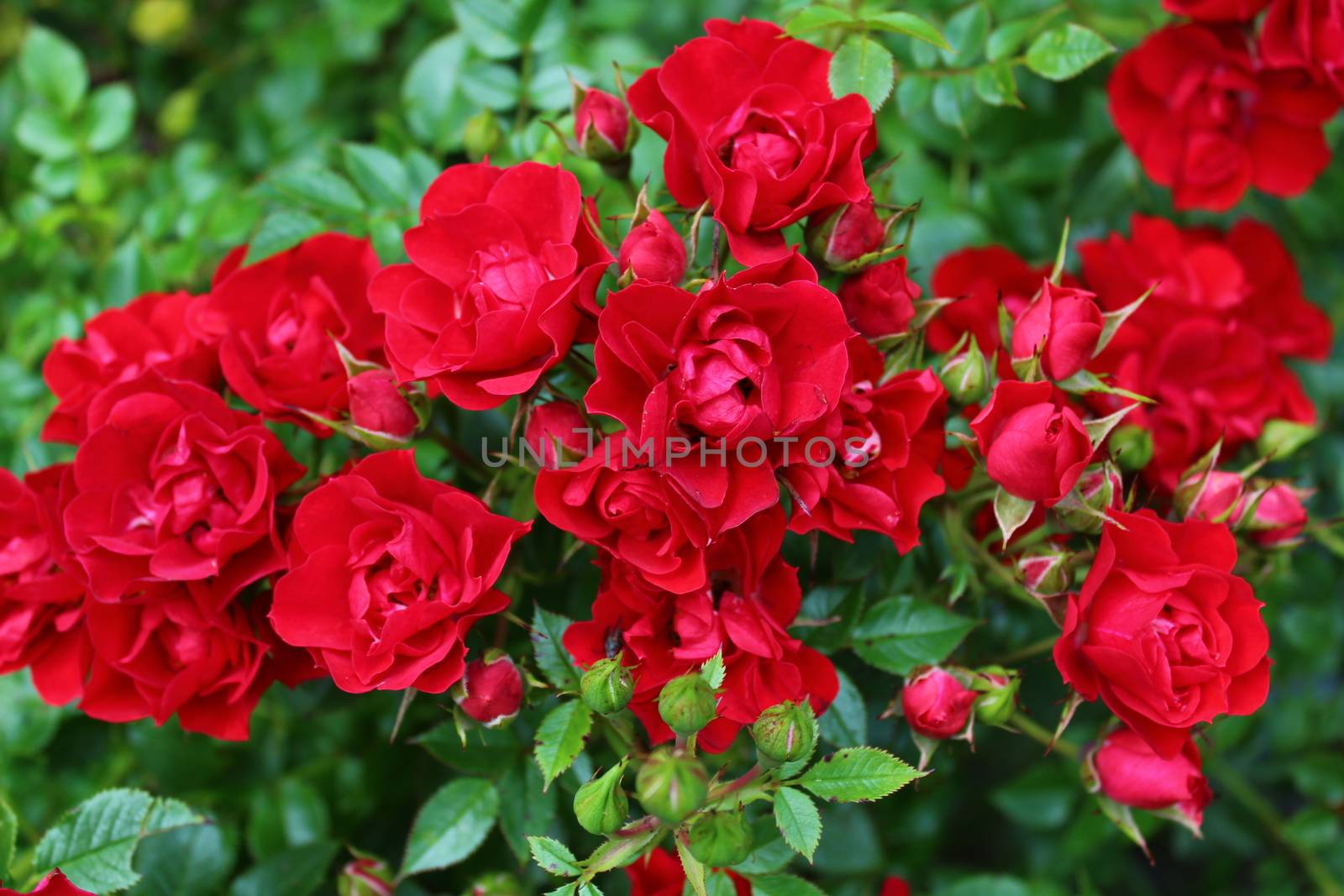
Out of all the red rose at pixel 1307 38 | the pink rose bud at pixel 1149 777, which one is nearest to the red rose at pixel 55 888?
the pink rose bud at pixel 1149 777

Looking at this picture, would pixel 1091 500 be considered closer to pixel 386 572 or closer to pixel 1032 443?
pixel 1032 443

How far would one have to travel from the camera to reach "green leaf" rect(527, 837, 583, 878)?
1050mm

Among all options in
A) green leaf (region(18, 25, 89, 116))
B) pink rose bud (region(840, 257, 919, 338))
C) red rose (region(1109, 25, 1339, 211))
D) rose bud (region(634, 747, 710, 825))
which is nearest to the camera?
rose bud (region(634, 747, 710, 825))

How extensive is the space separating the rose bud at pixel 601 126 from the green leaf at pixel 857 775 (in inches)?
28.2

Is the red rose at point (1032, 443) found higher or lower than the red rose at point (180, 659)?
higher

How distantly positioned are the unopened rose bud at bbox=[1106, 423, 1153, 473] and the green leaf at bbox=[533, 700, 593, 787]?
Result: 0.71 metres

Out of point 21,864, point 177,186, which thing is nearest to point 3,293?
point 177,186

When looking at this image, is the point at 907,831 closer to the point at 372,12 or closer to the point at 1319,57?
the point at 1319,57

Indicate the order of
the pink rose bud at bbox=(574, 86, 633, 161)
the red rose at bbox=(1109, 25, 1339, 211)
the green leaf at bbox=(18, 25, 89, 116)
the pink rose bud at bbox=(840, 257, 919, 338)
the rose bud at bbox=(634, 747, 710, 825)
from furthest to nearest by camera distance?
1. the green leaf at bbox=(18, 25, 89, 116)
2. the red rose at bbox=(1109, 25, 1339, 211)
3. the pink rose bud at bbox=(574, 86, 633, 161)
4. the pink rose bud at bbox=(840, 257, 919, 338)
5. the rose bud at bbox=(634, 747, 710, 825)

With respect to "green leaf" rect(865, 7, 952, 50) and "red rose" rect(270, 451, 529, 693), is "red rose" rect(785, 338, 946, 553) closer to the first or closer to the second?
"red rose" rect(270, 451, 529, 693)

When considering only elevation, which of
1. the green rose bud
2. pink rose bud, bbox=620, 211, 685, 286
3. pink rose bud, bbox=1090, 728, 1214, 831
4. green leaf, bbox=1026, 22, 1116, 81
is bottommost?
pink rose bud, bbox=1090, 728, 1214, 831

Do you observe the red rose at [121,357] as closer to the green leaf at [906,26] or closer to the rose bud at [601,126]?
the rose bud at [601,126]

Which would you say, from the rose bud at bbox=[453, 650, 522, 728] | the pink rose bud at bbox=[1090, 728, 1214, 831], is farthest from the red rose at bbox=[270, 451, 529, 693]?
the pink rose bud at bbox=[1090, 728, 1214, 831]

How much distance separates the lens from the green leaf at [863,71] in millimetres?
1225
